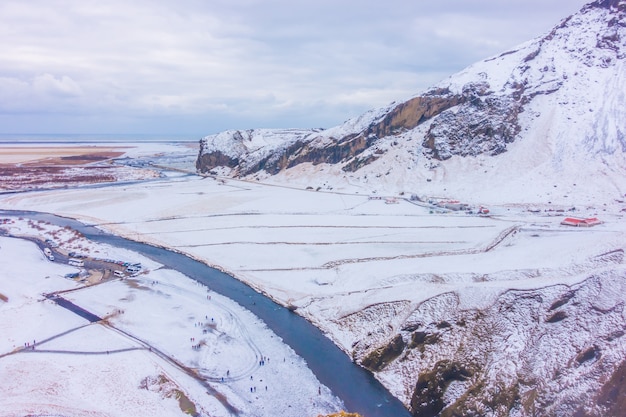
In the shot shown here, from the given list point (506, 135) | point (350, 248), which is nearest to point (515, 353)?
point (350, 248)

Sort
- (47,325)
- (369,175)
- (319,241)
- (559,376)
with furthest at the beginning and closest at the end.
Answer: (369,175) → (319,241) → (47,325) → (559,376)

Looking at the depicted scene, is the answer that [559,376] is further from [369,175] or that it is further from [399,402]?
[369,175]

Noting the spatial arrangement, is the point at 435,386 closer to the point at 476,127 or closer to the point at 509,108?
the point at 476,127

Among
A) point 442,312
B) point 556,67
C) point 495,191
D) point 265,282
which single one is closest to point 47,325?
point 265,282

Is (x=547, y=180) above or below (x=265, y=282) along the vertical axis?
above

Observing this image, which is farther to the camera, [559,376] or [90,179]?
[90,179]

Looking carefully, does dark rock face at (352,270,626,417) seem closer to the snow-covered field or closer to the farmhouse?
the snow-covered field
